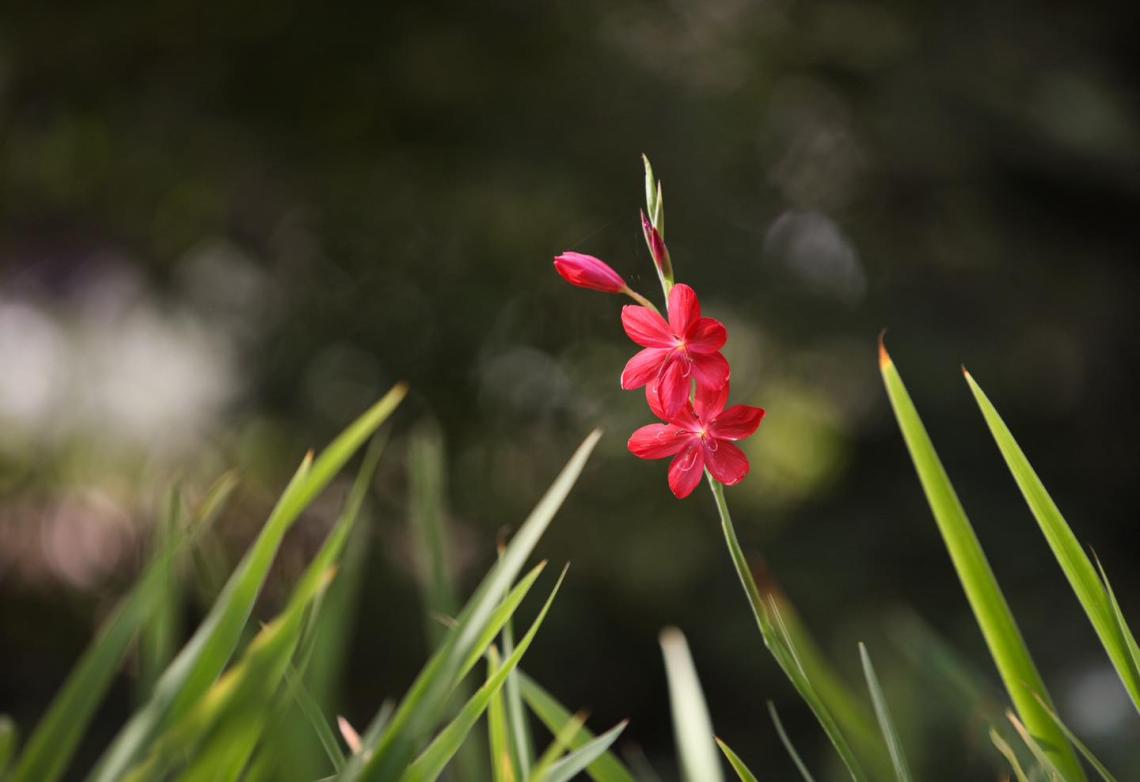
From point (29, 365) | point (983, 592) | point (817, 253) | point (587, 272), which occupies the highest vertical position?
point (587, 272)

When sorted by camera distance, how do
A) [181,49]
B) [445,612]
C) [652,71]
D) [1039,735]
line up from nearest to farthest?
[1039,735] → [445,612] → [181,49] → [652,71]

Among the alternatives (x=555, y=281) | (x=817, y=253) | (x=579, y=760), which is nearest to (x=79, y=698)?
(x=579, y=760)

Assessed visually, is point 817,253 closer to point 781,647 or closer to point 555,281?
point 555,281

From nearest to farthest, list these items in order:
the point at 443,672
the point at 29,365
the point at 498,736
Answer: the point at 443,672 < the point at 498,736 < the point at 29,365

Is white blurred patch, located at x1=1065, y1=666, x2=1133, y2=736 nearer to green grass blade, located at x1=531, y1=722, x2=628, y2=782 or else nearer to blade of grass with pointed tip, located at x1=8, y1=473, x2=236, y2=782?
green grass blade, located at x1=531, y1=722, x2=628, y2=782

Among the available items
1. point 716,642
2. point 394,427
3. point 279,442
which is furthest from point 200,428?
point 716,642

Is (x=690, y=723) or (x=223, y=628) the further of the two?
(x=690, y=723)

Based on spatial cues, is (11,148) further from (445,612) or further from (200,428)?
(445,612)

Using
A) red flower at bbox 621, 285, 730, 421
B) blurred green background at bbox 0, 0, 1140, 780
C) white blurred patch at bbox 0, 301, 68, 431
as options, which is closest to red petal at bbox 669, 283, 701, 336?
red flower at bbox 621, 285, 730, 421
